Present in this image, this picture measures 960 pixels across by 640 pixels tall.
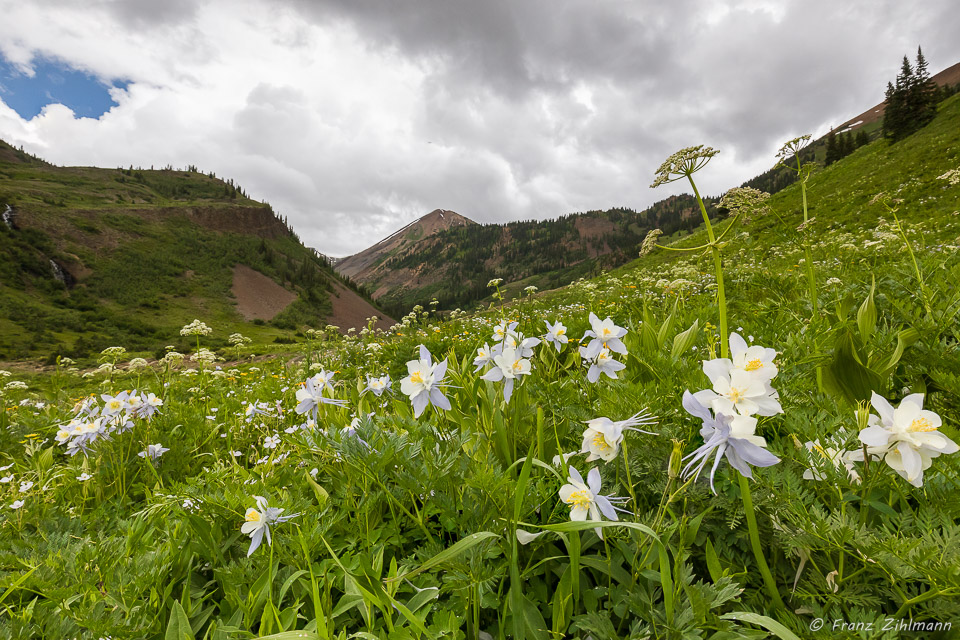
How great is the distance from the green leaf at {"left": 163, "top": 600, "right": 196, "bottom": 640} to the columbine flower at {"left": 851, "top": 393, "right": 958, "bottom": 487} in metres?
1.81

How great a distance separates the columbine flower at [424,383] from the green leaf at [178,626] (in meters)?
0.93

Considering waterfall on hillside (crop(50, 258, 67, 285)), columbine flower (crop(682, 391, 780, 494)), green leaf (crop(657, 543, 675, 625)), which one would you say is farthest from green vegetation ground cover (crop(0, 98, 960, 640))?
waterfall on hillside (crop(50, 258, 67, 285))

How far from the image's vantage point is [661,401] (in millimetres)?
1611

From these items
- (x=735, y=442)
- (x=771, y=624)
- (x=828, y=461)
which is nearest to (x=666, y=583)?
(x=771, y=624)

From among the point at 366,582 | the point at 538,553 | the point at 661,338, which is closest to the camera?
the point at 366,582

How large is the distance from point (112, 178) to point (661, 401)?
6785 inches

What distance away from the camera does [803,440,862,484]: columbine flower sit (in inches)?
41.7

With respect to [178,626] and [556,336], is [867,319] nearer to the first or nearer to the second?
[556,336]

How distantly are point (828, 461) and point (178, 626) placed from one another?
1910 millimetres

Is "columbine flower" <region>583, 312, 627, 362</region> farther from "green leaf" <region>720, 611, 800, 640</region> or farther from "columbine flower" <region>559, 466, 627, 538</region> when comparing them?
"green leaf" <region>720, 611, 800, 640</region>

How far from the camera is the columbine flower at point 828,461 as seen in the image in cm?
106

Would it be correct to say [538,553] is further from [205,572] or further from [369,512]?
[205,572]

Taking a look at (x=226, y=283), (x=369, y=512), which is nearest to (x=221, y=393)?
(x=369, y=512)

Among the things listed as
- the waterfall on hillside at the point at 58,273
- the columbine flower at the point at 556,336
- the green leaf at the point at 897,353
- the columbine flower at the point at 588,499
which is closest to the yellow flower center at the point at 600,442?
the columbine flower at the point at 588,499
